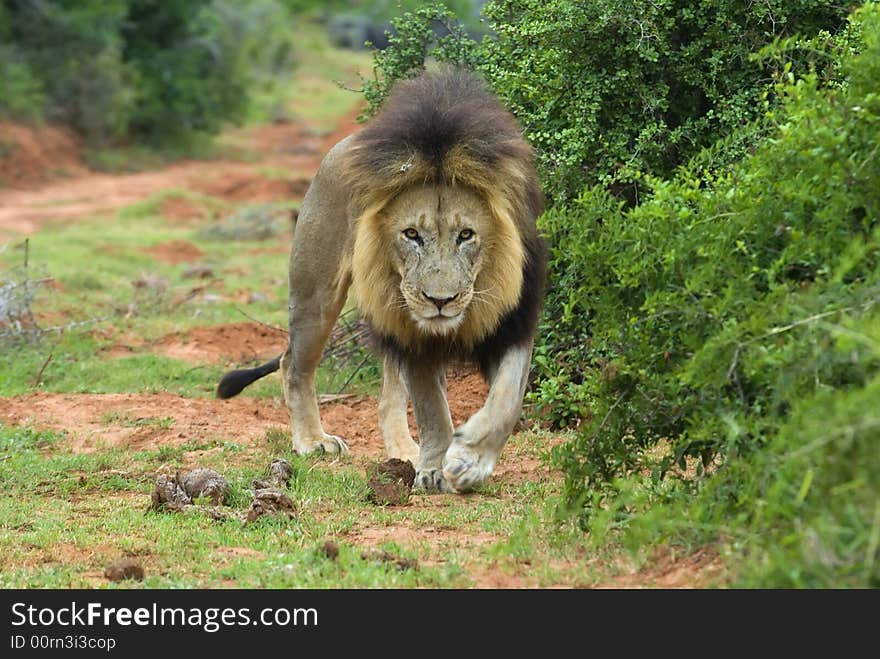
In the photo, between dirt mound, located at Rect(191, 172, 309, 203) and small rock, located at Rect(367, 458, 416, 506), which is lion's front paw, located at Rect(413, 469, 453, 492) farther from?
dirt mound, located at Rect(191, 172, 309, 203)

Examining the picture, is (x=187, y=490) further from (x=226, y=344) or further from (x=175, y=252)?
(x=175, y=252)

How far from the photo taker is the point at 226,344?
10.8 meters

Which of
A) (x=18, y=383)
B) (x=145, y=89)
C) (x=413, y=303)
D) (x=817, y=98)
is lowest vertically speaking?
(x=145, y=89)

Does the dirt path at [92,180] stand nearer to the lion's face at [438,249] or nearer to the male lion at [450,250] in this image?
the male lion at [450,250]

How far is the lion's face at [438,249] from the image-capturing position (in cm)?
537

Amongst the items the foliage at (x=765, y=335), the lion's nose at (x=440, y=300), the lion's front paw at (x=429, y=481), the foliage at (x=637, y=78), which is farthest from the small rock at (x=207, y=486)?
the foliage at (x=637, y=78)

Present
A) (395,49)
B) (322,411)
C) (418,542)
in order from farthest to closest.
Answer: (395,49), (322,411), (418,542)

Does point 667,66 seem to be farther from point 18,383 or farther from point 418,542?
point 18,383

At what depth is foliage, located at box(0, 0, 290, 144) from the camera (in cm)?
2720

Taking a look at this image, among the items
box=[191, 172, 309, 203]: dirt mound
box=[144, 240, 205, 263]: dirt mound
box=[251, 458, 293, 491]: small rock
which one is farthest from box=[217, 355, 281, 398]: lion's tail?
box=[191, 172, 309, 203]: dirt mound

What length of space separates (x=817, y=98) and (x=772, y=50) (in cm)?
22

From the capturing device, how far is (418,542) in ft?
16.0
